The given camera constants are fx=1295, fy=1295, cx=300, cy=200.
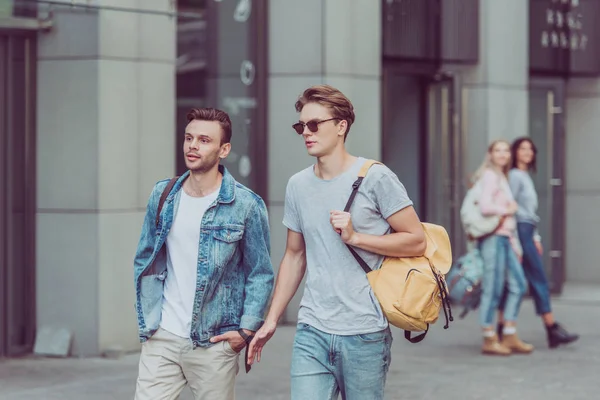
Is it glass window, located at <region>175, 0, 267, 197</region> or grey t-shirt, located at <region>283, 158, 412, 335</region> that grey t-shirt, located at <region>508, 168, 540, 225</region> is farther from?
grey t-shirt, located at <region>283, 158, 412, 335</region>

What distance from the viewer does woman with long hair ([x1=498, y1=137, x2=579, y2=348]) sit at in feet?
36.0

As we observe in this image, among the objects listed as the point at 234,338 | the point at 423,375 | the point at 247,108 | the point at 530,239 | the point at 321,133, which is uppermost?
the point at 247,108

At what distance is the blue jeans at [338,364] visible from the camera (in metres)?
5.15

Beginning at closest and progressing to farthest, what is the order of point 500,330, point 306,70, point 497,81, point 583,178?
point 500,330, point 306,70, point 497,81, point 583,178

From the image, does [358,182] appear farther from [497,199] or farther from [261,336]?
[497,199]

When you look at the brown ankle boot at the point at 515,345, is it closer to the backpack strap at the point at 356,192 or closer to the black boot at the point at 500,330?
the black boot at the point at 500,330

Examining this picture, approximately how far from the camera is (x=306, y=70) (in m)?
12.2

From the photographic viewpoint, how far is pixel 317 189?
5227 mm

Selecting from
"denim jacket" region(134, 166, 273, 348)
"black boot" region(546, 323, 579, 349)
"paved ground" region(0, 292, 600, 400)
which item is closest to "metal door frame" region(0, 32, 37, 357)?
"paved ground" region(0, 292, 600, 400)

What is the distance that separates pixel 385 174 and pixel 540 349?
20.5 ft

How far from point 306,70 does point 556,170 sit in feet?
14.2

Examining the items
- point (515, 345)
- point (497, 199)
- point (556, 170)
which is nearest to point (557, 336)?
point (515, 345)

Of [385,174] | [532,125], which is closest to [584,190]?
[532,125]

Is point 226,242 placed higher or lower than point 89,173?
lower
